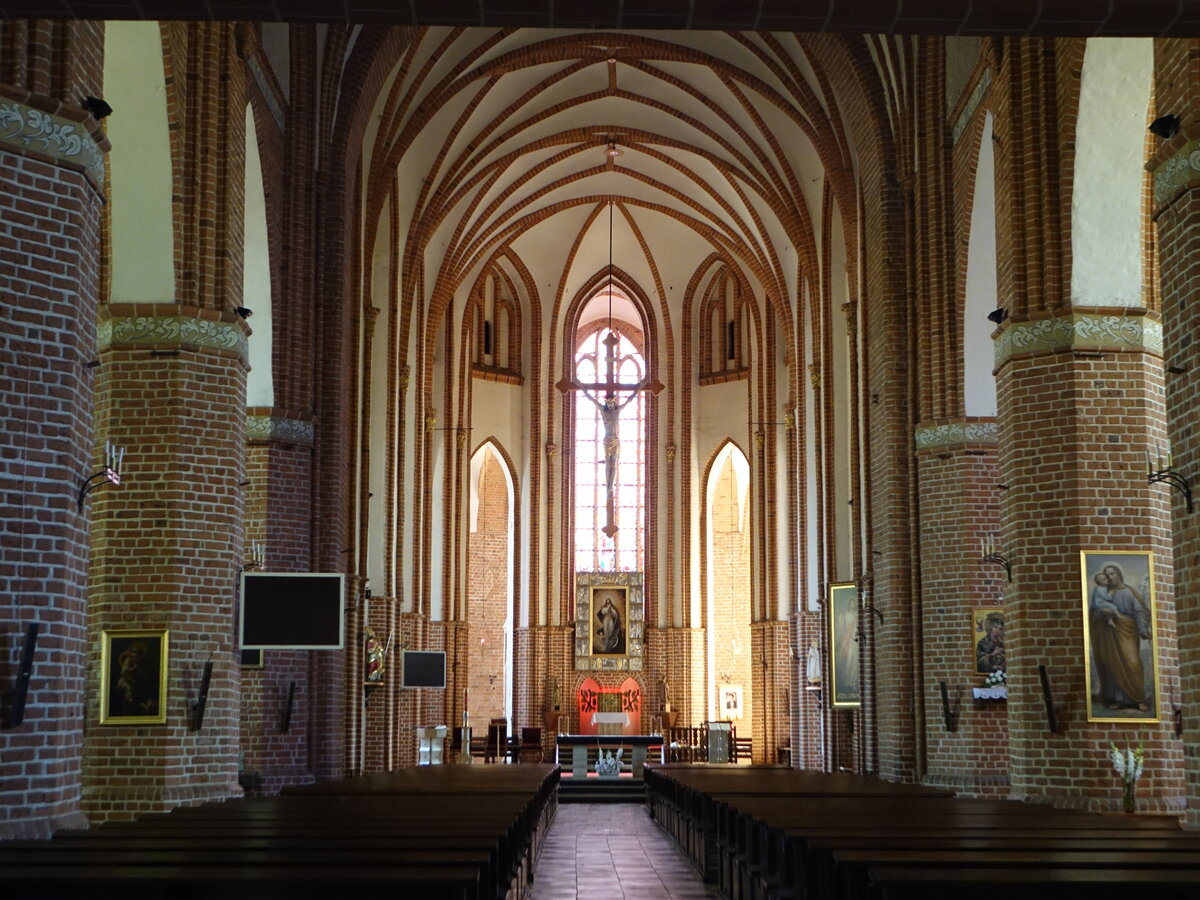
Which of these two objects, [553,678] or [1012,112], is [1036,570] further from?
[553,678]

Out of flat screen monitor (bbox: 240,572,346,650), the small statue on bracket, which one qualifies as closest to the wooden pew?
flat screen monitor (bbox: 240,572,346,650)

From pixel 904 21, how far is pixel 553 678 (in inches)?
1354

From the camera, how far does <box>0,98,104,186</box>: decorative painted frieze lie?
29.6 ft

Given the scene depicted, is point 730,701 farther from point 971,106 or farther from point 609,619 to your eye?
point 971,106

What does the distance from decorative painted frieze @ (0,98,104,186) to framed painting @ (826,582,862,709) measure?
15.7 metres

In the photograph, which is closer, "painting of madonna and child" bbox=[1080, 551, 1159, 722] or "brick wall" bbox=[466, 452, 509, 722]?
"painting of madonna and child" bbox=[1080, 551, 1159, 722]

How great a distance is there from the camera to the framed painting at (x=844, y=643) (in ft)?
76.1

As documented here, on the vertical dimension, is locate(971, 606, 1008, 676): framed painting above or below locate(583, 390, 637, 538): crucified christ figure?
below

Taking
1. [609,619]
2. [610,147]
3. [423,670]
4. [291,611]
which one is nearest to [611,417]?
[609,619]

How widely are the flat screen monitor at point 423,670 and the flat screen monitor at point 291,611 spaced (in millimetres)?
14481

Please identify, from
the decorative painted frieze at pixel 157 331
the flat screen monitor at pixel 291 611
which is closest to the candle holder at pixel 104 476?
the decorative painted frieze at pixel 157 331

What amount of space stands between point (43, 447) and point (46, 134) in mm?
1927

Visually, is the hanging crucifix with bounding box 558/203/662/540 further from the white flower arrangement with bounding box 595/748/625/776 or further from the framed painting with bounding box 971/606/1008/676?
the framed painting with bounding box 971/606/1008/676

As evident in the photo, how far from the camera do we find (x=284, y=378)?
18422mm
